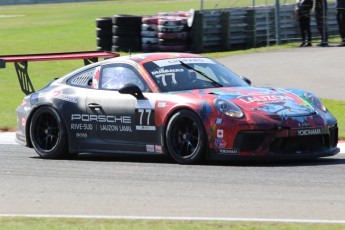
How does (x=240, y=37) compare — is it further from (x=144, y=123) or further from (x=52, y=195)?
(x=52, y=195)

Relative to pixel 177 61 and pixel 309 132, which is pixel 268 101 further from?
pixel 177 61

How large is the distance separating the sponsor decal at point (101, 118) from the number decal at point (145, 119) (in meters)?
0.13

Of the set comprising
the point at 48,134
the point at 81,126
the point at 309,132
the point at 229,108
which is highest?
the point at 229,108

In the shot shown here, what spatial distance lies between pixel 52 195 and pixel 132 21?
59.0ft

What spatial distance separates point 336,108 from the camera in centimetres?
1574

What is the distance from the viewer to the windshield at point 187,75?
35.9 ft

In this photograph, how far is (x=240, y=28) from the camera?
90.3ft

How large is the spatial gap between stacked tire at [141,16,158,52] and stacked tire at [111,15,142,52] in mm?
156

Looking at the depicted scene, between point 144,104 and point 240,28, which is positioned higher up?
point 144,104

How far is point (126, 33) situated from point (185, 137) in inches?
646

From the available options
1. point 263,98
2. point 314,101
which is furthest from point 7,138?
point 314,101

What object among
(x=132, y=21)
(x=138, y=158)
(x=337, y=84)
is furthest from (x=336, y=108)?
(x=132, y=21)

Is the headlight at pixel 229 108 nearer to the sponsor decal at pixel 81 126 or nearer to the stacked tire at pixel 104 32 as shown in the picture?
the sponsor decal at pixel 81 126

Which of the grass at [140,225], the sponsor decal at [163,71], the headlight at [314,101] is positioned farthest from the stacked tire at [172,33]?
the grass at [140,225]
